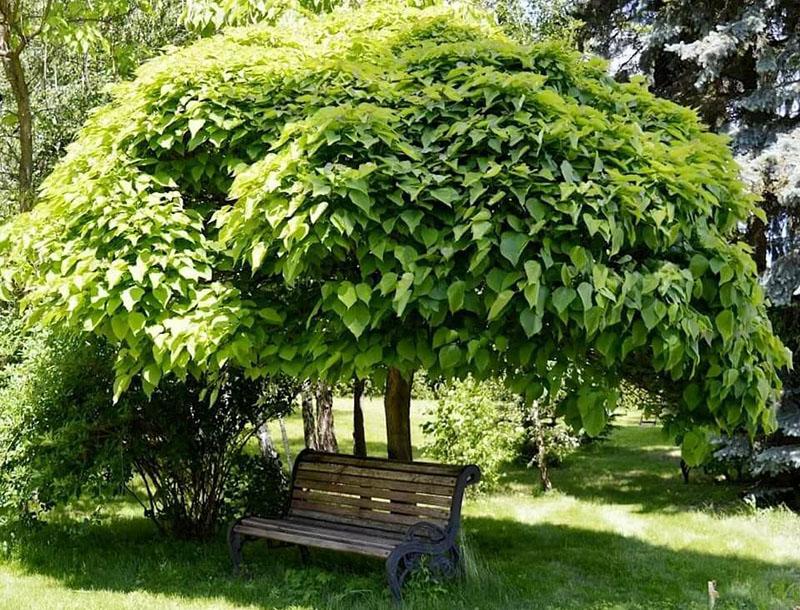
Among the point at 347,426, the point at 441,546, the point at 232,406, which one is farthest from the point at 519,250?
the point at 347,426

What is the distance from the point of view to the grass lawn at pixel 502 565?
5.45 m

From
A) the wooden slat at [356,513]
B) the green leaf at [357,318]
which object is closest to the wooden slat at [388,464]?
the wooden slat at [356,513]

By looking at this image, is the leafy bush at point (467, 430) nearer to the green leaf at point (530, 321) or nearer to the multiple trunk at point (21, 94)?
the multiple trunk at point (21, 94)

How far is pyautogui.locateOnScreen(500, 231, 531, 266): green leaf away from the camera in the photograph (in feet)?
13.7

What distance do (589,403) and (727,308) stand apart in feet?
2.92

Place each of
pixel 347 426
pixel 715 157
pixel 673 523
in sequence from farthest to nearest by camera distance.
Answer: pixel 347 426 < pixel 673 523 < pixel 715 157

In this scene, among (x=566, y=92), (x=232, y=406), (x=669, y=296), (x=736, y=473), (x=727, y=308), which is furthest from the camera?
(x=736, y=473)

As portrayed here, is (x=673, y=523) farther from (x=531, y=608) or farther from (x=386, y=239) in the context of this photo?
(x=386, y=239)

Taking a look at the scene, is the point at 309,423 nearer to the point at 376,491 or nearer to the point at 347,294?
the point at 376,491

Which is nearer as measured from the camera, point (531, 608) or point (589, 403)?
point (589, 403)

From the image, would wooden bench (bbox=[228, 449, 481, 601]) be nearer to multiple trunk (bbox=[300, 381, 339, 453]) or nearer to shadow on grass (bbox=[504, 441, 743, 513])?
multiple trunk (bbox=[300, 381, 339, 453])

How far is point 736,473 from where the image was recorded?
11570 mm

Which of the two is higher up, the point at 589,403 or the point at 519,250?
the point at 519,250

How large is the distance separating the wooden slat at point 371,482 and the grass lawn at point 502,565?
23.0 inches
